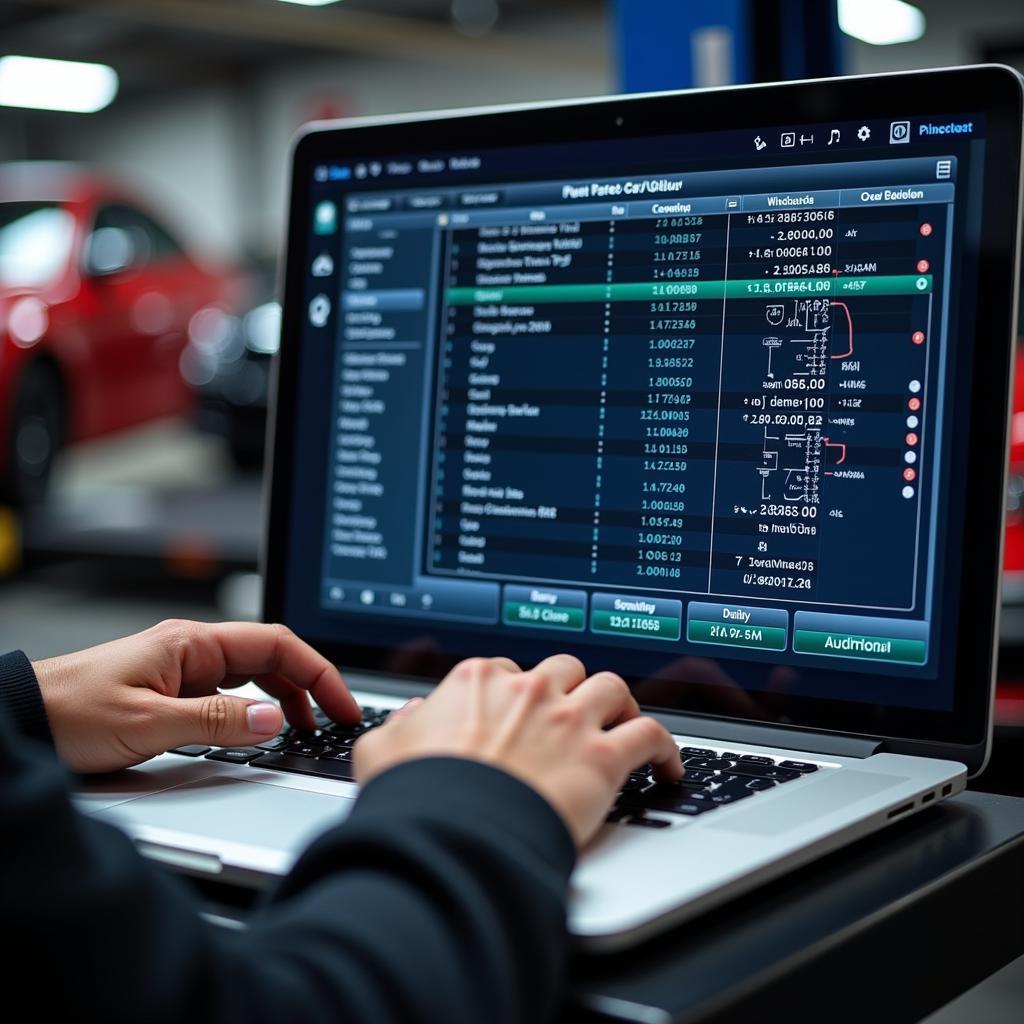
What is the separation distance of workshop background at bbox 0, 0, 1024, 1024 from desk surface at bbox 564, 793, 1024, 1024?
1.00 feet

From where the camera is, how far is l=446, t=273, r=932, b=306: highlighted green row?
928 mm

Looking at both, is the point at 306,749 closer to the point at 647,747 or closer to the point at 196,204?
the point at 647,747

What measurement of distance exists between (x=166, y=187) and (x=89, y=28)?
9.05 ft

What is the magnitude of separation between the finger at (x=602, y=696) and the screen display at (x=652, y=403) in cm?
22

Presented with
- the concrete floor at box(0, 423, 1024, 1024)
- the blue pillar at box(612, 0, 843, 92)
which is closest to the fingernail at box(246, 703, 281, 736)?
the blue pillar at box(612, 0, 843, 92)

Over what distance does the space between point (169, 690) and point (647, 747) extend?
0.39 meters

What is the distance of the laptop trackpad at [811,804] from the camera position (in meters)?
0.74

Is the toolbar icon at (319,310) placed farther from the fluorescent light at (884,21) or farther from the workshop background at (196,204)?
the fluorescent light at (884,21)

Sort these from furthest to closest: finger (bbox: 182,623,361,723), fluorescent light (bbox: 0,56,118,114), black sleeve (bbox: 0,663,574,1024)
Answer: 1. fluorescent light (bbox: 0,56,118,114)
2. finger (bbox: 182,623,361,723)
3. black sleeve (bbox: 0,663,574,1024)

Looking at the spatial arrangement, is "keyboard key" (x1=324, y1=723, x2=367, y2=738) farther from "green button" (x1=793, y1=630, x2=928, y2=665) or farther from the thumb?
"green button" (x1=793, y1=630, x2=928, y2=665)

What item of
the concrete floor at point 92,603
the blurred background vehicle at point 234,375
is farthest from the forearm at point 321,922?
the blurred background vehicle at point 234,375

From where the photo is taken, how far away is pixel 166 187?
1455 cm

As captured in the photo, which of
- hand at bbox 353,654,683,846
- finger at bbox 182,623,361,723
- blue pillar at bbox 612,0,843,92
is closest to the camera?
hand at bbox 353,654,683,846

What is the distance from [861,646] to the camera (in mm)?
930
